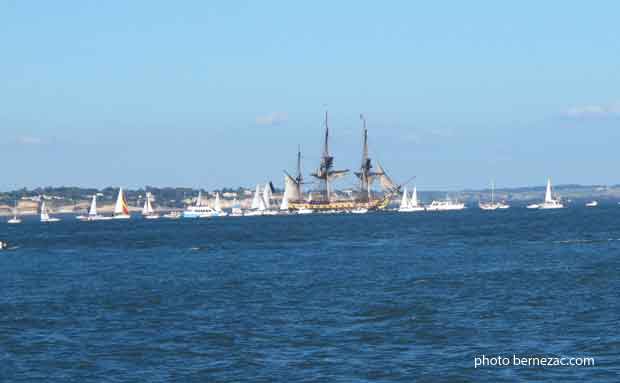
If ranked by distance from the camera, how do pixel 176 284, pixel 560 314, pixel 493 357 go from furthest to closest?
pixel 176 284 < pixel 560 314 < pixel 493 357

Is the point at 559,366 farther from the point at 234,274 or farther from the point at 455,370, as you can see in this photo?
the point at 234,274

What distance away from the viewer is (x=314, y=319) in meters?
45.1

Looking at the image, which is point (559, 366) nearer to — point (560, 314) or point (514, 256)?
point (560, 314)

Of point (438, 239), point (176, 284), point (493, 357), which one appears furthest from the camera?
point (438, 239)

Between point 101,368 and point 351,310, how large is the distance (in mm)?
14926

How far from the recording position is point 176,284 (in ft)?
209

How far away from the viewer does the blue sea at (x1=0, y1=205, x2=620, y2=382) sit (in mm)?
34562

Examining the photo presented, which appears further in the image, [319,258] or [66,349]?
Result: [319,258]

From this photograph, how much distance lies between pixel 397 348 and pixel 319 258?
1924 inches

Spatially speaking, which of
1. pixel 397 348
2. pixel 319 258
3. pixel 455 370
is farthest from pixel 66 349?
pixel 319 258

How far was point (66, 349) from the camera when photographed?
128 ft

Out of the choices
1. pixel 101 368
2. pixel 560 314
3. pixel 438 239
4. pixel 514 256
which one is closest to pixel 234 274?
pixel 514 256

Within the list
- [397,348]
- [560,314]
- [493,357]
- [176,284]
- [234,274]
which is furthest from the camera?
[234,274]

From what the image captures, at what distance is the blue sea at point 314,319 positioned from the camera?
113 ft
